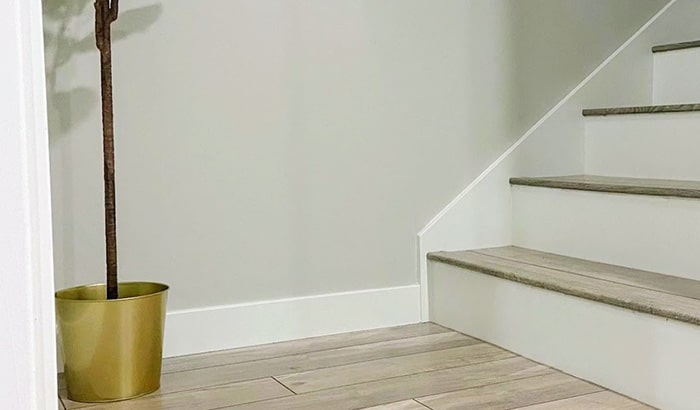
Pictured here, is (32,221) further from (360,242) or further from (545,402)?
(360,242)

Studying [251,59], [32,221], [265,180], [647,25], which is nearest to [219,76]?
[251,59]

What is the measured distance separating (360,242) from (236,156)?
42 cm

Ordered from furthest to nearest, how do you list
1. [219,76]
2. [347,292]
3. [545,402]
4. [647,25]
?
[647,25] < [347,292] < [219,76] < [545,402]

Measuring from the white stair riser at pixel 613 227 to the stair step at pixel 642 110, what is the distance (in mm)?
324

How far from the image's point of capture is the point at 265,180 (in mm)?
1983

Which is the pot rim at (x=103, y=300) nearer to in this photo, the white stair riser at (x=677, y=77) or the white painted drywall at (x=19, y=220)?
the white painted drywall at (x=19, y=220)

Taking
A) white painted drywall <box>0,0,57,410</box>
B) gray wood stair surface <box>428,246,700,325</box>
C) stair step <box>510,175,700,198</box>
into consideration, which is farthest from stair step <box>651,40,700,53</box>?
white painted drywall <box>0,0,57,410</box>

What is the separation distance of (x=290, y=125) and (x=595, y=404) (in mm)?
988

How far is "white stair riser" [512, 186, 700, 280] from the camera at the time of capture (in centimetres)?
175

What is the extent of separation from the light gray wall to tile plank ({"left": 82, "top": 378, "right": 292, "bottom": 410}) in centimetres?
33

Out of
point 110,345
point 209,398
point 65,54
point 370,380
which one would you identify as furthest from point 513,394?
point 65,54

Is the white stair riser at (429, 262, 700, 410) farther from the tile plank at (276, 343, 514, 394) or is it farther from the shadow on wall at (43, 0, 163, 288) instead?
the shadow on wall at (43, 0, 163, 288)

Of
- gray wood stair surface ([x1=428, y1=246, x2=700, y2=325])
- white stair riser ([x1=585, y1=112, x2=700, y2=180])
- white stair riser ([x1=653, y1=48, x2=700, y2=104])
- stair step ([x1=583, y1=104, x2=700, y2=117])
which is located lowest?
gray wood stair surface ([x1=428, y1=246, x2=700, y2=325])

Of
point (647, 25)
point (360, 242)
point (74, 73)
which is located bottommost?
point (360, 242)
